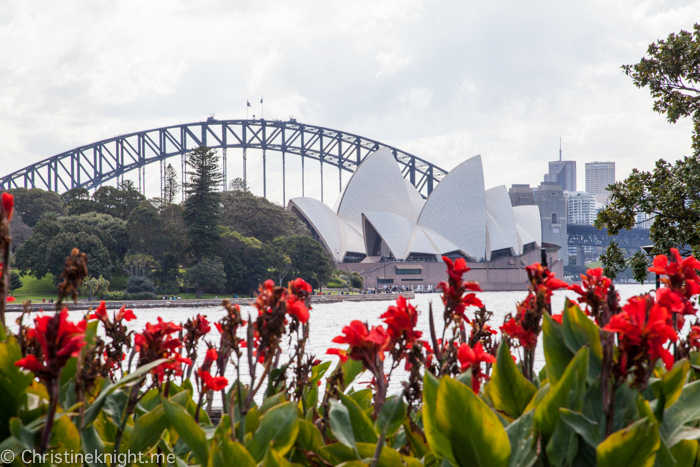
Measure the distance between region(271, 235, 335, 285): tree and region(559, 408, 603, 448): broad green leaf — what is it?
1916 inches

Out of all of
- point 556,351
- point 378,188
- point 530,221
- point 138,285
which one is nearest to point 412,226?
point 378,188

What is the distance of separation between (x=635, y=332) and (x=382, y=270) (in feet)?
215

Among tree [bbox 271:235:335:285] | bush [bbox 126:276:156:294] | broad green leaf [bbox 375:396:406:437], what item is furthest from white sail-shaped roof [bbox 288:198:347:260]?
broad green leaf [bbox 375:396:406:437]

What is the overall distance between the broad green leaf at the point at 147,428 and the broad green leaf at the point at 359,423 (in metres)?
0.58

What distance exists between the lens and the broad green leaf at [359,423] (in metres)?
1.75

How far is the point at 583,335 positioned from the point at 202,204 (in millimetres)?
47978

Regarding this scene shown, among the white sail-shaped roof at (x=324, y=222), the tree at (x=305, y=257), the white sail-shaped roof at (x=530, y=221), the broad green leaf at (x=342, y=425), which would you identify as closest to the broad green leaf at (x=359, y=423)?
the broad green leaf at (x=342, y=425)

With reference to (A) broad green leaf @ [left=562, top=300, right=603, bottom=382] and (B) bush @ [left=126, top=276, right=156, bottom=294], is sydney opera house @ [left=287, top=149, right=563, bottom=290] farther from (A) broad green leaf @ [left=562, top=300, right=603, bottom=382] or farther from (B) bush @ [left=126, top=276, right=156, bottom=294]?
(A) broad green leaf @ [left=562, top=300, right=603, bottom=382]

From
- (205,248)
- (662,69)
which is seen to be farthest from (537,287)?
(205,248)

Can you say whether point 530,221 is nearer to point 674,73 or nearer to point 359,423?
point 674,73

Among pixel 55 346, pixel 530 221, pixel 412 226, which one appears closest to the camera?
pixel 55 346

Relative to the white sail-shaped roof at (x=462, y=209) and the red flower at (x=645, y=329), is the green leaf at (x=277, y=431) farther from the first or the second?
the white sail-shaped roof at (x=462, y=209)

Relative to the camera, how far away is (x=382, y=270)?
66625 mm

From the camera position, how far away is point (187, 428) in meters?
1.56
